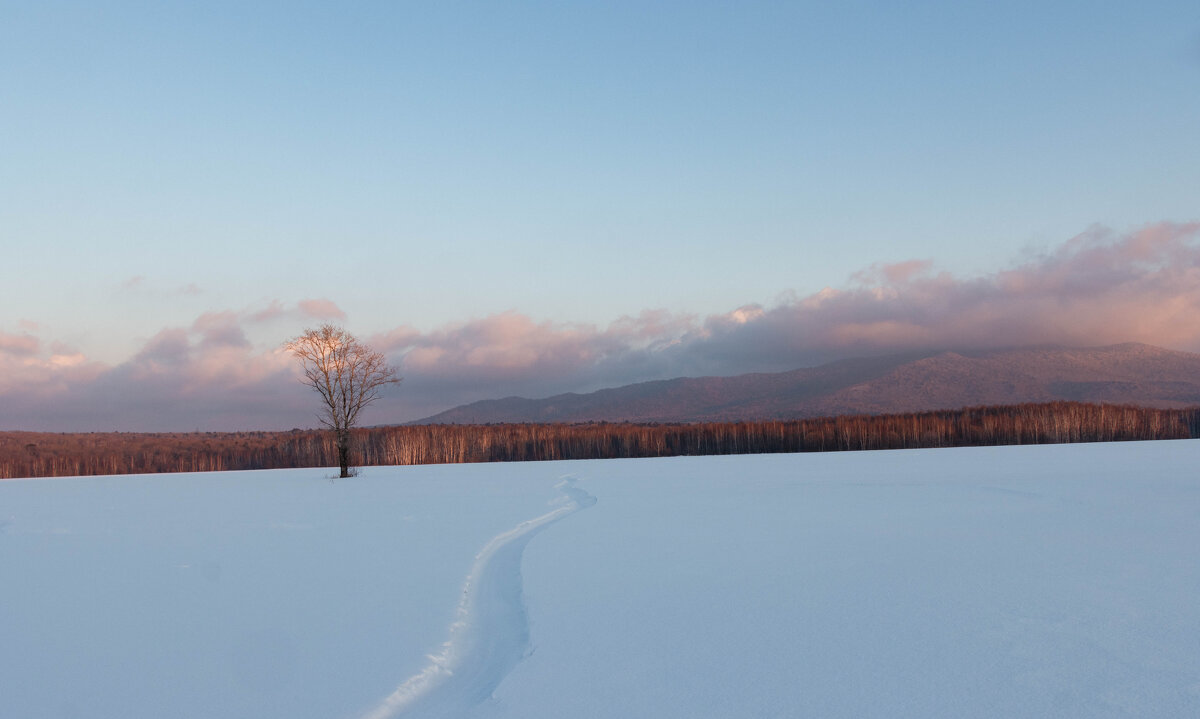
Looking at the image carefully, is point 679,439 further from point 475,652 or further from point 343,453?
point 475,652

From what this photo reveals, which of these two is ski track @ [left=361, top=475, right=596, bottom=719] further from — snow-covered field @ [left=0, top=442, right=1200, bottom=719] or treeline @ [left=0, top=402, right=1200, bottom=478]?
treeline @ [left=0, top=402, right=1200, bottom=478]

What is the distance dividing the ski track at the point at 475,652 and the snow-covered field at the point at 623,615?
0.01 meters

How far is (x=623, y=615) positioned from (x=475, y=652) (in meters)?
0.70

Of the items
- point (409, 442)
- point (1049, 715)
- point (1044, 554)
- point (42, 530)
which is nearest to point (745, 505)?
point (1044, 554)

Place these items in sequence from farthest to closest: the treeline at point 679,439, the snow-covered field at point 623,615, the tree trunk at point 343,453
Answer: the treeline at point 679,439
the tree trunk at point 343,453
the snow-covered field at point 623,615

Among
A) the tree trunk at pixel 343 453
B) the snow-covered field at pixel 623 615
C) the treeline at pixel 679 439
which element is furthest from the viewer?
the treeline at pixel 679 439

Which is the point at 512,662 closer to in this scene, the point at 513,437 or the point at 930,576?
the point at 930,576

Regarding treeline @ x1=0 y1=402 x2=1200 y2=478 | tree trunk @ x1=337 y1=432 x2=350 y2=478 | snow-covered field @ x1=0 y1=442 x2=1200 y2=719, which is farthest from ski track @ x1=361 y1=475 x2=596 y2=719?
treeline @ x1=0 y1=402 x2=1200 y2=478

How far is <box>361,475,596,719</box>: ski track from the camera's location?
2426 millimetres

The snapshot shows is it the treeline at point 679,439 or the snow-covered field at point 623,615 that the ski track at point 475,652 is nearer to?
the snow-covered field at point 623,615

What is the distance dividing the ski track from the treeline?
18327mm

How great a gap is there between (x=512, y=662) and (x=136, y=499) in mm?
10076

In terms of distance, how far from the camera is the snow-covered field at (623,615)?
2389mm

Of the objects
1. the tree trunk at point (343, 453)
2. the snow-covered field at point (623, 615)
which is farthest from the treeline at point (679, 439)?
the snow-covered field at point (623, 615)
